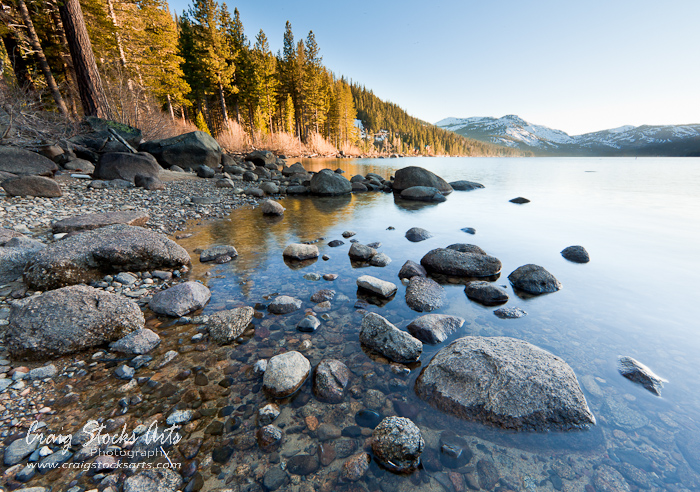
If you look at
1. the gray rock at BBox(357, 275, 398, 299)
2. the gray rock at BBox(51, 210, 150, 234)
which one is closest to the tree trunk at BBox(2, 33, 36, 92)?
the gray rock at BBox(51, 210, 150, 234)

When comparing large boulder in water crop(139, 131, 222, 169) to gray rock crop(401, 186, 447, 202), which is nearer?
gray rock crop(401, 186, 447, 202)

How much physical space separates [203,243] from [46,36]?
21.6 metres

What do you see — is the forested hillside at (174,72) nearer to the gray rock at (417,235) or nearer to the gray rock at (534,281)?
the gray rock at (417,235)

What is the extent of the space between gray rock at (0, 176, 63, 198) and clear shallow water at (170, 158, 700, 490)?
4.23m

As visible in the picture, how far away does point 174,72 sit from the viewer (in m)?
22.6

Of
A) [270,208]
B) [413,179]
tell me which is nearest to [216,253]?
[270,208]

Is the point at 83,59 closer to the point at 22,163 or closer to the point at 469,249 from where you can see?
the point at 22,163

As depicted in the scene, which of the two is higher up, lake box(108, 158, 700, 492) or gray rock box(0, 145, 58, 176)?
gray rock box(0, 145, 58, 176)

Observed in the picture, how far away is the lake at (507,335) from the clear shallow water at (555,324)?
14mm

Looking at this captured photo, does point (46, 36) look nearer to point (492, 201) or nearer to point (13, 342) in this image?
point (13, 342)

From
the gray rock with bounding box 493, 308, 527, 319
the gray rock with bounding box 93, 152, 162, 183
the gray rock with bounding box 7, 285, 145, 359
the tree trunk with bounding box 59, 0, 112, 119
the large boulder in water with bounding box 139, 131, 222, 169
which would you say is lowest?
the gray rock with bounding box 493, 308, 527, 319

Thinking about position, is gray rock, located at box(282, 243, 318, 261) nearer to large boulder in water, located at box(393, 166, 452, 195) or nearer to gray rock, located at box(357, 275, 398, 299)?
gray rock, located at box(357, 275, 398, 299)

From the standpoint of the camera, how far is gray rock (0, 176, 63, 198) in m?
6.52

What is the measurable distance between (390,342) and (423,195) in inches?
432
